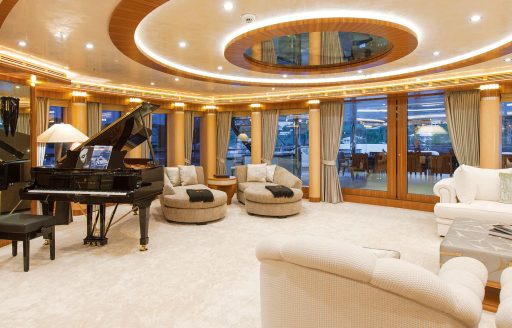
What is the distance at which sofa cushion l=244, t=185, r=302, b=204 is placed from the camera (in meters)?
6.37

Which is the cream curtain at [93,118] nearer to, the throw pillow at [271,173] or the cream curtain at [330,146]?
the throw pillow at [271,173]

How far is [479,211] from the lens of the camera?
4777mm

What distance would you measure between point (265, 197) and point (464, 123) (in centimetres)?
398

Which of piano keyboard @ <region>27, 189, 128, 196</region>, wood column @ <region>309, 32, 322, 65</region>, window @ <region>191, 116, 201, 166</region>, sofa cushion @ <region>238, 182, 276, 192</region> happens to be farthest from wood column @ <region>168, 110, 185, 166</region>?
piano keyboard @ <region>27, 189, 128, 196</region>

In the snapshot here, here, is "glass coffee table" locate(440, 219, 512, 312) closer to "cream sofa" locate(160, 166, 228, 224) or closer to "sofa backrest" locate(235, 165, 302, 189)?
"cream sofa" locate(160, 166, 228, 224)

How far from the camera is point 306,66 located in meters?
5.80

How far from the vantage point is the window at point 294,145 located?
29.2 feet

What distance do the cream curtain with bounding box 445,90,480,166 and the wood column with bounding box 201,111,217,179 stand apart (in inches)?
219

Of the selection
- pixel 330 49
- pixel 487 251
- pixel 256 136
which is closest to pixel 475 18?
pixel 330 49

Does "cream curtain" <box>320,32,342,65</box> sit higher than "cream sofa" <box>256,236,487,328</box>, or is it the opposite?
"cream curtain" <box>320,32,342,65</box>

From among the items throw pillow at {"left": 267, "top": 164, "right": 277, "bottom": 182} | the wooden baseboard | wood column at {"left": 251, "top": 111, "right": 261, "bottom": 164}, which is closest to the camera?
the wooden baseboard

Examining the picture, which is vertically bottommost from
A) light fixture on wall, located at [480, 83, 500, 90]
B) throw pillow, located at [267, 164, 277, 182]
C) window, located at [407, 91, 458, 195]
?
throw pillow, located at [267, 164, 277, 182]

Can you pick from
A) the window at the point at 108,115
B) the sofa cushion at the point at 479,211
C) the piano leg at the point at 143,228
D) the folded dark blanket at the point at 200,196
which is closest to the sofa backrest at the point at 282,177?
the folded dark blanket at the point at 200,196

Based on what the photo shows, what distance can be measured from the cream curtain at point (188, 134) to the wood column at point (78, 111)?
2.74 metres
